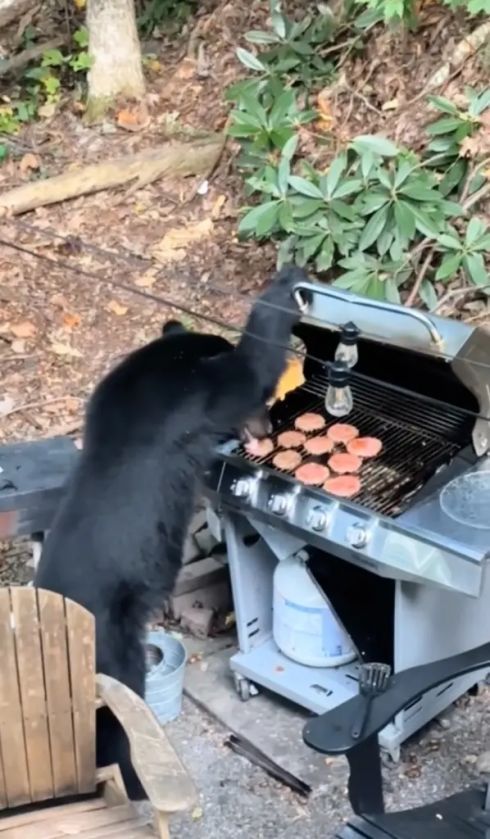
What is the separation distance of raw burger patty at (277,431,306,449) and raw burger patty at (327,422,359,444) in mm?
Result: 87

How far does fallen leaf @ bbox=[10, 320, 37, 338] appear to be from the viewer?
5.27 m

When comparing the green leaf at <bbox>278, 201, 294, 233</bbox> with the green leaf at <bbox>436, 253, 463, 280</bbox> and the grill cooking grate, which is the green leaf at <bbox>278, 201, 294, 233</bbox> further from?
the grill cooking grate

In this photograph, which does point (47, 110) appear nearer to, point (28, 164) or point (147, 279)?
point (28, 164)

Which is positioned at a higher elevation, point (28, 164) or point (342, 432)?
point (28, 164)

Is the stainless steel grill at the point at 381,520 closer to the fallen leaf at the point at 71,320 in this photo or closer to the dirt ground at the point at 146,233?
the dirt ground at the point at 146,233

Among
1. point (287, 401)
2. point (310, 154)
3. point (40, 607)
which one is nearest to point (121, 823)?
point (40, 607)

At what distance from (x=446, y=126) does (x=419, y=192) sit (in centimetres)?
41

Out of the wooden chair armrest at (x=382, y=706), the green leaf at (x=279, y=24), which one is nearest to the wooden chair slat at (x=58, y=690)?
the wooden chair armrest at (x=382, y=706)

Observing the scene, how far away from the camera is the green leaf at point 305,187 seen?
4.64 metres

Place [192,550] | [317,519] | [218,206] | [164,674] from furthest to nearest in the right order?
[218,206] → [192,550] → [164,674] → [317,519]

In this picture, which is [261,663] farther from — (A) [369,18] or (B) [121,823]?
(A) [369,18]

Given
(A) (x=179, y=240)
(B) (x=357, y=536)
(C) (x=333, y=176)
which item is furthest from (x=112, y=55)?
(B) (x=357, y=536)

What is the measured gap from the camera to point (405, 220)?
4.45 m

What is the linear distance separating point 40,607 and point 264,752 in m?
1.16
